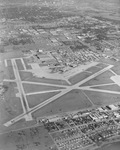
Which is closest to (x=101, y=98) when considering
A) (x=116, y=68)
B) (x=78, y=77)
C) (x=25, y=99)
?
(x=78, y=77)

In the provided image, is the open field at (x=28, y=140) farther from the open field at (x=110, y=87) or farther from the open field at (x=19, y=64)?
the open field at (x=19, y=64)

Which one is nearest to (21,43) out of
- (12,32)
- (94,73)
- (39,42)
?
(39,42)

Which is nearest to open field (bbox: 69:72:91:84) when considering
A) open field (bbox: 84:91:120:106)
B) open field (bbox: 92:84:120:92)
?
open field (bbox: 92:84:120:92)

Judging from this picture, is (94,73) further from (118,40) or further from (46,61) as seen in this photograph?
(118,40)

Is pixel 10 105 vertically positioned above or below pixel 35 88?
below

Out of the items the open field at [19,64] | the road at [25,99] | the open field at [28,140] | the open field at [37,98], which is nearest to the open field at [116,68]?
the road at [25,99]

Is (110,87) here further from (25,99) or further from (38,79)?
(25,99)
